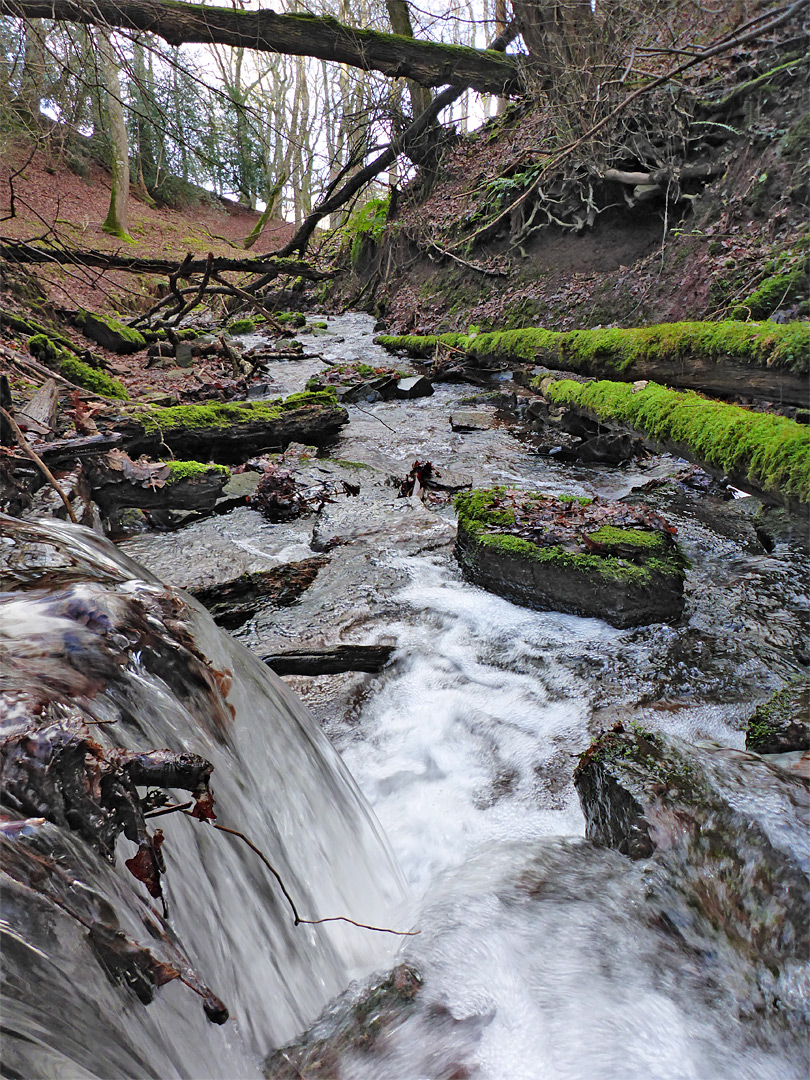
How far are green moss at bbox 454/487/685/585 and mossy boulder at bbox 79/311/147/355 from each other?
9861 mm

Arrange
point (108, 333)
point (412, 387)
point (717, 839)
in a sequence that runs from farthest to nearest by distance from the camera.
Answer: point (108, 333)
point (412, 387)
point (717, 839)

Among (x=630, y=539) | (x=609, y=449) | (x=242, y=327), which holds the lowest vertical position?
(x=630, y=539)

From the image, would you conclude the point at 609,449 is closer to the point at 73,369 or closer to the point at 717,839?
the point at 717,839

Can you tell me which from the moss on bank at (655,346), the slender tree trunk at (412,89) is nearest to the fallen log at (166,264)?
the moss on bank at (655,346)

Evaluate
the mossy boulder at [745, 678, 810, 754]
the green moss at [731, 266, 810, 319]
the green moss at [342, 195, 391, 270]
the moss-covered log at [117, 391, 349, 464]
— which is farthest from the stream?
the green moss at [342, 195, 391, 270]

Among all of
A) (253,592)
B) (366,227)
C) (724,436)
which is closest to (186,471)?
(253,592)

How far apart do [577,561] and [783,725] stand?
1824 millimetres

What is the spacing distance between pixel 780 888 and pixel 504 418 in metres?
8.16

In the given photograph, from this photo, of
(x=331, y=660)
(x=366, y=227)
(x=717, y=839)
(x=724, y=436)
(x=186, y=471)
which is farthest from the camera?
(x=366, y=227)

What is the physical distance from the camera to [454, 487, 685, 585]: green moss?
4.39 metres

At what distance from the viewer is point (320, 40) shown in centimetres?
1135

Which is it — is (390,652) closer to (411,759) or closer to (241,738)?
(411,759)

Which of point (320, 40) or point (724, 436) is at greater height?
point (320, 40)

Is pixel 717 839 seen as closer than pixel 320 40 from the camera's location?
Yes
